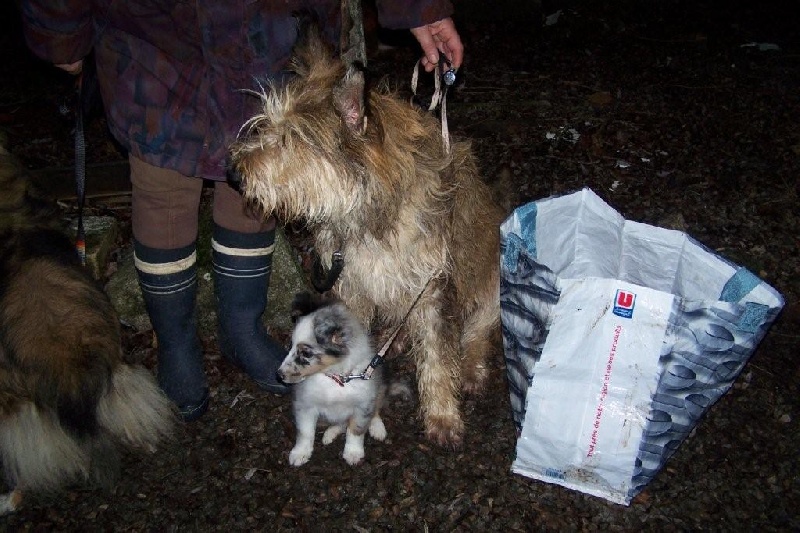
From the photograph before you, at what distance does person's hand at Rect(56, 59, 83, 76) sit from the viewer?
275 cm

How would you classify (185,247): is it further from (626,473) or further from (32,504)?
(626,473)

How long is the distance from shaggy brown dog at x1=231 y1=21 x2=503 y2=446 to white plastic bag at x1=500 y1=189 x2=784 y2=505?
0.35 metres

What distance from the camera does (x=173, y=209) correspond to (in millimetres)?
2984

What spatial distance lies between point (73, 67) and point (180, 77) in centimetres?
54

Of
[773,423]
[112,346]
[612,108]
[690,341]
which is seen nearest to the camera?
[690,341]

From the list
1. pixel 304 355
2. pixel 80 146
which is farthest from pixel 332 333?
pixel 80 146

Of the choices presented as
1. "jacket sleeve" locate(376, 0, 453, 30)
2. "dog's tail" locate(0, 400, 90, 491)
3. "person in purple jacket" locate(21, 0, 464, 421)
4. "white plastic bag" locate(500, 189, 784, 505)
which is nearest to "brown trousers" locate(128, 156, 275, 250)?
"person in purple jacket" locate(21, 0, 464, 421)

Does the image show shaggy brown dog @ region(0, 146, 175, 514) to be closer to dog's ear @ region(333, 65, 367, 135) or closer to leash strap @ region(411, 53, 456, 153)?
dog's ear @ region(333, 65, 367, 135)

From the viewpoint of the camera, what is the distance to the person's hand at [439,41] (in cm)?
273

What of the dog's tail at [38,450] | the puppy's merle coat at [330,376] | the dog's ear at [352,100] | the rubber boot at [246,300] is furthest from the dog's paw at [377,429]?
the dog's ear at [352,100]

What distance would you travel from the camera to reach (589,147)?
525 centimetres

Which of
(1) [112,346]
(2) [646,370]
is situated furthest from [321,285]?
(2) [646,370]

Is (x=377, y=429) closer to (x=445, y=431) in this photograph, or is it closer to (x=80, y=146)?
(x=445, y=431)

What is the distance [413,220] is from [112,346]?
1426 millimetres
